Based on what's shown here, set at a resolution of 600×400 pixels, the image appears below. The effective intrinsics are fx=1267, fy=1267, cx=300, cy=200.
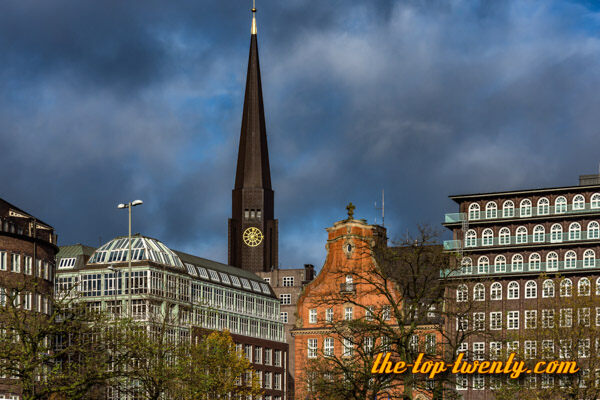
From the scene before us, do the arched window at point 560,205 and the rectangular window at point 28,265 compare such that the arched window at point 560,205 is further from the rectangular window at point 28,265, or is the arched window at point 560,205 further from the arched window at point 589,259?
the rectangular window at point 28,265

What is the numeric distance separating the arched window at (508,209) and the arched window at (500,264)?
524 cm

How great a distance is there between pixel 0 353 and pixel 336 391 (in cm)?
2463

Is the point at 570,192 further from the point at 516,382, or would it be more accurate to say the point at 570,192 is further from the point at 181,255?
the point at 181,255

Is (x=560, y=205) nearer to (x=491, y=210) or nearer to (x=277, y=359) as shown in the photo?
(x=491, y=210)

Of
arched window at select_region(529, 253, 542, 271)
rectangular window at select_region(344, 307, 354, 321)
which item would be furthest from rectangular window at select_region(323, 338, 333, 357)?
arched window at select_region(529, 253, 542, 271)

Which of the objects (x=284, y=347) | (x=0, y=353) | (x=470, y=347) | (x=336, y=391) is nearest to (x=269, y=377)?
(x=284, y=347)

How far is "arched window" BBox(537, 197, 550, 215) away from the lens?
151 meters

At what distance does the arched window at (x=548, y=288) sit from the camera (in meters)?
148

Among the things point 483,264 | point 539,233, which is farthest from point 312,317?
point 539,233

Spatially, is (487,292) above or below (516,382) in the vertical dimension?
above

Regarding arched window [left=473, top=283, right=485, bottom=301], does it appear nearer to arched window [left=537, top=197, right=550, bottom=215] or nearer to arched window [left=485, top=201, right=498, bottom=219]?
arched window [left=485, top=201, right=498, bottom=219]

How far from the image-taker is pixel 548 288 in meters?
148

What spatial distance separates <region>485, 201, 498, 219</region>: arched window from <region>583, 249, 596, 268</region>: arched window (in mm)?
12769

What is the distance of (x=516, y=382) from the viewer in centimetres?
13338
